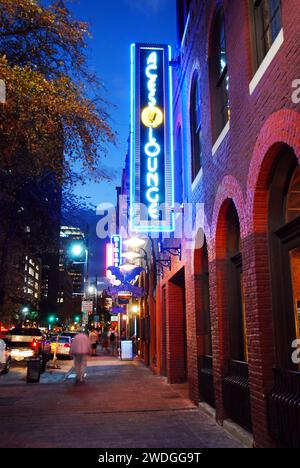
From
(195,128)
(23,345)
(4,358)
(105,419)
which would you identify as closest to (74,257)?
(23,345)

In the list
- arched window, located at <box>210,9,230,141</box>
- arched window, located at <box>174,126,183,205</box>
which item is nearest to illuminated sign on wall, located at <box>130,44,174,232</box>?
arched window, located at <box>174,126,183,205</box>

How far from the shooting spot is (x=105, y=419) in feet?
28.5

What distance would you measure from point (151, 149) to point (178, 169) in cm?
133

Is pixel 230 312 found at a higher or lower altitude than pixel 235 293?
lower

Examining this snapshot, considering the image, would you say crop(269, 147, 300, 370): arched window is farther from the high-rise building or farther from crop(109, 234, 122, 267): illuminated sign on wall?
crop(109, 234, 122, 267): illuminated sign on wall

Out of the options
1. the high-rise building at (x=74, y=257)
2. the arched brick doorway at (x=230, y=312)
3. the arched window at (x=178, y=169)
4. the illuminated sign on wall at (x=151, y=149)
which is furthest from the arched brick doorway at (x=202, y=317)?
the high-rise building at (x=74, y=257)

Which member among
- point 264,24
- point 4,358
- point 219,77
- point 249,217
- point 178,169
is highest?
point 219,77

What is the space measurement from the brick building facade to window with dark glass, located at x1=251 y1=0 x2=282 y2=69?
0.02 meters

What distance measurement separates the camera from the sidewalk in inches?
275

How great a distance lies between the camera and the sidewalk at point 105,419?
22.9 ft

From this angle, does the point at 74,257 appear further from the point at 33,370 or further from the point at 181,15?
the point at 181,15

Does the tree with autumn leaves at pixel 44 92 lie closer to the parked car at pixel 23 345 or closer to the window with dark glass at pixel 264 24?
the window with dark glass at pixel 264 24

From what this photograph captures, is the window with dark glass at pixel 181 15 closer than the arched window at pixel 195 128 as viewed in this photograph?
No

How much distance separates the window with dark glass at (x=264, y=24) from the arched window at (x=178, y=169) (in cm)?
647
